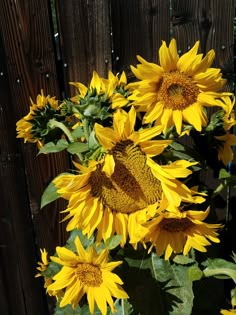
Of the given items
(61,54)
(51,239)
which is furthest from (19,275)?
(61,54)

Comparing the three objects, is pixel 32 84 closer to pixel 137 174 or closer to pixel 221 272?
pixel 137 174

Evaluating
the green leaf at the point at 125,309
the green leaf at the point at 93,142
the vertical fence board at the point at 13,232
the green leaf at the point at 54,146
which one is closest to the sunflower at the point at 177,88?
the green leaf at the point at 93,142

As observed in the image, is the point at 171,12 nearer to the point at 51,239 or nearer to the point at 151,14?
the point at 151,14

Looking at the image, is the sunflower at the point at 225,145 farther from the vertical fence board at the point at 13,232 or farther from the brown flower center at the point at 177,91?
the vertical fence board at the point at 13,232

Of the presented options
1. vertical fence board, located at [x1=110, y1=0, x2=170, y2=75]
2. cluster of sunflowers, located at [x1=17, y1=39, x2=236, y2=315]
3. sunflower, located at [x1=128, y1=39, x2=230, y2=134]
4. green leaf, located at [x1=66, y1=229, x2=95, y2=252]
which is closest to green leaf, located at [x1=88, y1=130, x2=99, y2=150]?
cluster of sunflowers, located at [x1=17, y1=39, x2=236, y2=315]

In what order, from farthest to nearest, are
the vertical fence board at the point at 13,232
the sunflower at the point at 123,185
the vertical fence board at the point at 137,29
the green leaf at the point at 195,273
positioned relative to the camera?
the vertical fence board at the point at 13,232 → the vertical fence board at the point at 137,29 → the green leaf at the point at 195,273 → the sunflower at the point at 123,185

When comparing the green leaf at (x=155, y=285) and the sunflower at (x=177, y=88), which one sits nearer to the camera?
the sunflower at (x=177, y=88)
